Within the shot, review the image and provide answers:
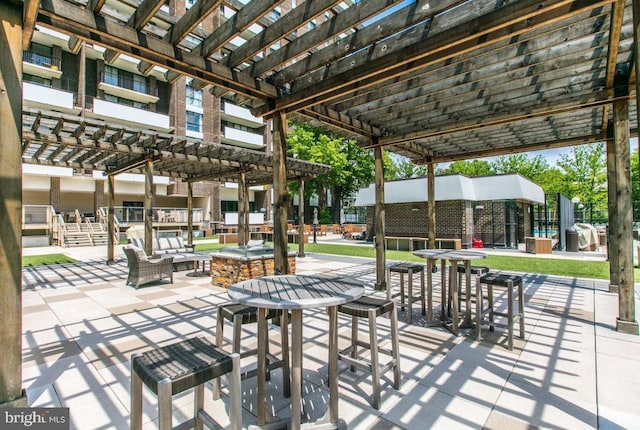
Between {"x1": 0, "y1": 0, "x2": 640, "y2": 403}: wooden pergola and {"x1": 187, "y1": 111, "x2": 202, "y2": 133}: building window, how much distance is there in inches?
959

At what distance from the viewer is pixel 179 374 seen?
5.56 feet

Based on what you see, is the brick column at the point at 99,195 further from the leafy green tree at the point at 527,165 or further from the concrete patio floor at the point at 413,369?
the leafy green tree at the point at 527,165

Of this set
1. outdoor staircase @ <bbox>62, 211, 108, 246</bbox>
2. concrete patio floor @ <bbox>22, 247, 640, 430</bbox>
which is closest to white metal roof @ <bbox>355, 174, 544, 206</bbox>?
concrete patio floor @ <bbox>22, 247, 640, 430</bbox>

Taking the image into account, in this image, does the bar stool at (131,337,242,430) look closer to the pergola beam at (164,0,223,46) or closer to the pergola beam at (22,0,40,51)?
the pergola beam at (22,0,40,51)

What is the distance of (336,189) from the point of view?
33625mm

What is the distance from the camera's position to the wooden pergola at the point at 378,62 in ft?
8.54

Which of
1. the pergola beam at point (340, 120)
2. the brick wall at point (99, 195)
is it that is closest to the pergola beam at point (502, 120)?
the pergola beam at point (340, 120)

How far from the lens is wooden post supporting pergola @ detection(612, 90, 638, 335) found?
4316 mm

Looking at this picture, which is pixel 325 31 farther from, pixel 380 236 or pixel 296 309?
pixel 380 236

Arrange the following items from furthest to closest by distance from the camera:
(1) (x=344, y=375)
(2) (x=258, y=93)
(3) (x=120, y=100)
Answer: (3) (x=120, y=100) → (2) (x=258, y=93) → (1) (x=344, y=375)

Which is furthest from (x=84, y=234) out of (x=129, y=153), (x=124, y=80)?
(x=124, y=80)

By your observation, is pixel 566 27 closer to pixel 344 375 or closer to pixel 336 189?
pixel 344 375

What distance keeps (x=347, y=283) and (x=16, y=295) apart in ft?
8.63

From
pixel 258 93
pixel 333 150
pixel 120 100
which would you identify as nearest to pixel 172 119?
pixel 120 100
